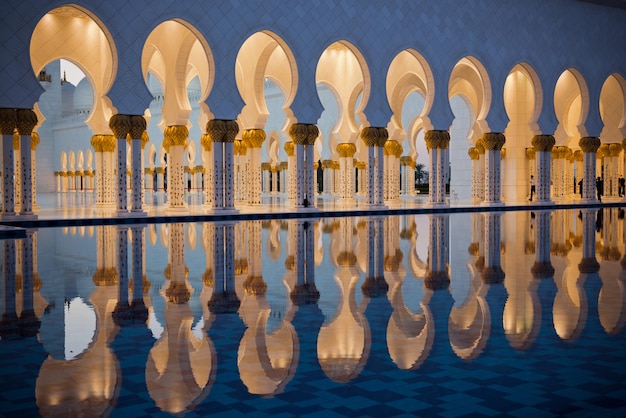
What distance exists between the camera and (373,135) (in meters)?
12.0

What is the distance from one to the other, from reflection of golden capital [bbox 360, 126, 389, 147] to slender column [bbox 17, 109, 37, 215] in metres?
5.13

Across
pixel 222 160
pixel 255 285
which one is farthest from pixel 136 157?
pixel 255 285

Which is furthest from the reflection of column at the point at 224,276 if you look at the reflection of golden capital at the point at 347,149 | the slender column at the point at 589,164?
the slender column at the point at 589,164

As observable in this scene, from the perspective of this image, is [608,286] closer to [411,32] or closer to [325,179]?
[411,32]

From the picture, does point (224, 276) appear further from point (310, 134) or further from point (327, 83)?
point (327, 83)

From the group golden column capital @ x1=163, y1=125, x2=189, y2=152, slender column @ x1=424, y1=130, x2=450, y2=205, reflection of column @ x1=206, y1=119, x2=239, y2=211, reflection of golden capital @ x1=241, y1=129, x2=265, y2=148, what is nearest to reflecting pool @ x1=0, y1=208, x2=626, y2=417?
reflection of column @ x1=206, y1=119, x2=239, y2=211

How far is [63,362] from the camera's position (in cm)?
240

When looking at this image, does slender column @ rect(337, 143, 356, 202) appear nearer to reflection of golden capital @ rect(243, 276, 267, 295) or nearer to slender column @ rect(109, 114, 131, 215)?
slender column @ rect(109, 114, 131, 215)

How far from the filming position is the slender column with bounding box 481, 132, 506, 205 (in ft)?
44.0

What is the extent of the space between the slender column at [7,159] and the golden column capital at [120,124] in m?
1.27

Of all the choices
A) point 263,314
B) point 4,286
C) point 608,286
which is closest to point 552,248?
point 608,286

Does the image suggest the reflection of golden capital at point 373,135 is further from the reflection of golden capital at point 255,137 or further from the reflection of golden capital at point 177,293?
the reflection of golden capital at point 177,293

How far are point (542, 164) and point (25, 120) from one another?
9.43 metres

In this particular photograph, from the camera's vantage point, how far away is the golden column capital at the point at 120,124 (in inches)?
387
